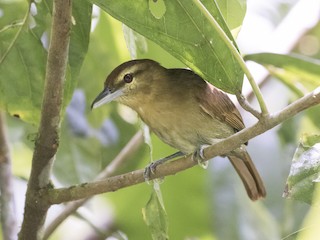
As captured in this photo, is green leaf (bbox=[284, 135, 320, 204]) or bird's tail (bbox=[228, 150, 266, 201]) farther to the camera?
bird's tail (bbox=[228, 150, 266, 201])

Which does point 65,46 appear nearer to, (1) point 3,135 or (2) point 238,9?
(2) point 238,9

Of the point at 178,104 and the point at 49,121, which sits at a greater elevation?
the point at 178,104

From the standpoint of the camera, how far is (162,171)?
1.68 metres

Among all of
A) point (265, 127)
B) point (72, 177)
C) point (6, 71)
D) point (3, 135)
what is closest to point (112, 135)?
point (72, 177)

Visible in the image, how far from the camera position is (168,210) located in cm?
270

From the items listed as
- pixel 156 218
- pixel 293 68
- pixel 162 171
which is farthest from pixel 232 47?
pixel 293 68

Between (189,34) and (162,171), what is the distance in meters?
0.35

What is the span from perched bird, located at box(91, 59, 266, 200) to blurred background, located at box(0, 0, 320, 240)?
3.7 inches

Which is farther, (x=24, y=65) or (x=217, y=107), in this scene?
(x=217, y=107)

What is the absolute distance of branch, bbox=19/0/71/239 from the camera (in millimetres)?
1494

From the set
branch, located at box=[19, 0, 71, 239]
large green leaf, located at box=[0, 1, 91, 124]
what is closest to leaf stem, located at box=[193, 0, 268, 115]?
branch, located at box=[19, 0, 71, 239]

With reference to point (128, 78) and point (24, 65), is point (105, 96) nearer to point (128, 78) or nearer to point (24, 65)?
point (128, 78)

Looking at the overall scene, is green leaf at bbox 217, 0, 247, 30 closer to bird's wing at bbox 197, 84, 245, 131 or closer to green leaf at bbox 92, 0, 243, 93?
green leaf at bbox 92, 0, 243, 93

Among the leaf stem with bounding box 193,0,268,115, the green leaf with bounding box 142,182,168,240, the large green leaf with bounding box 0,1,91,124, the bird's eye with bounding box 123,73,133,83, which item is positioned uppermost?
the bird's eye with bounding box 123,73,133,83
